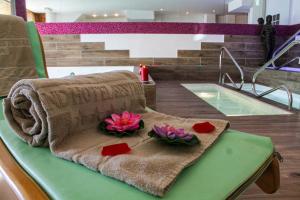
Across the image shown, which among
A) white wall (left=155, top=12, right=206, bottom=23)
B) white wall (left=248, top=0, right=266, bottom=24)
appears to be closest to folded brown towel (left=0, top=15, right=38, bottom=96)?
white wall (left=155, top=12, right=206, bottom=23)

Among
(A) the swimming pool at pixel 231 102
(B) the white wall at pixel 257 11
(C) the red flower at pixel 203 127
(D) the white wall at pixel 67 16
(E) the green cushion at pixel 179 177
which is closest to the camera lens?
(E) the green cushion at pixel 179 177

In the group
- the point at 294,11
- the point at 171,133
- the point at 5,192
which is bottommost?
the point at 5,192

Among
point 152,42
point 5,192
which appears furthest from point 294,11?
point 5,192

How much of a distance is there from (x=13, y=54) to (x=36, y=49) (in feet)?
0.57

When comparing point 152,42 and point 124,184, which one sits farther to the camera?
point 152,42

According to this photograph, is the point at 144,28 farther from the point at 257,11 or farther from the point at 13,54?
the point at 13,54

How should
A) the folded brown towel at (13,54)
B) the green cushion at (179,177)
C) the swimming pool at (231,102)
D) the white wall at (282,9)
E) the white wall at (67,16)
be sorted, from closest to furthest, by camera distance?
1. the green cushion at (179,177)
2. the folded brown towel at (13,54)
3. the swimming pool at (231,102)
4. the white wall at (282,9)
5. the white wall at (67,16)

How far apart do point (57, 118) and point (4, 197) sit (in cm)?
23

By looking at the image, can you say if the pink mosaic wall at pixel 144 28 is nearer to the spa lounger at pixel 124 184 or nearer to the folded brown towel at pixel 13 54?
the folded brown towel at pixel 13 54

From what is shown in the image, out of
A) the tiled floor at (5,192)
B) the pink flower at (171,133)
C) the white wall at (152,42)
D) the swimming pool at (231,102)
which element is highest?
the white wall at (152,42)

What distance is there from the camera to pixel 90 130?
2.88ft

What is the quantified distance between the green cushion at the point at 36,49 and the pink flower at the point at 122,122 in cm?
97

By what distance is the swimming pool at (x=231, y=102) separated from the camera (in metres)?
2.65

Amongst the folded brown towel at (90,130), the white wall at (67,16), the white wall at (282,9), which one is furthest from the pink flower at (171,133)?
the white wall at (67,16)
